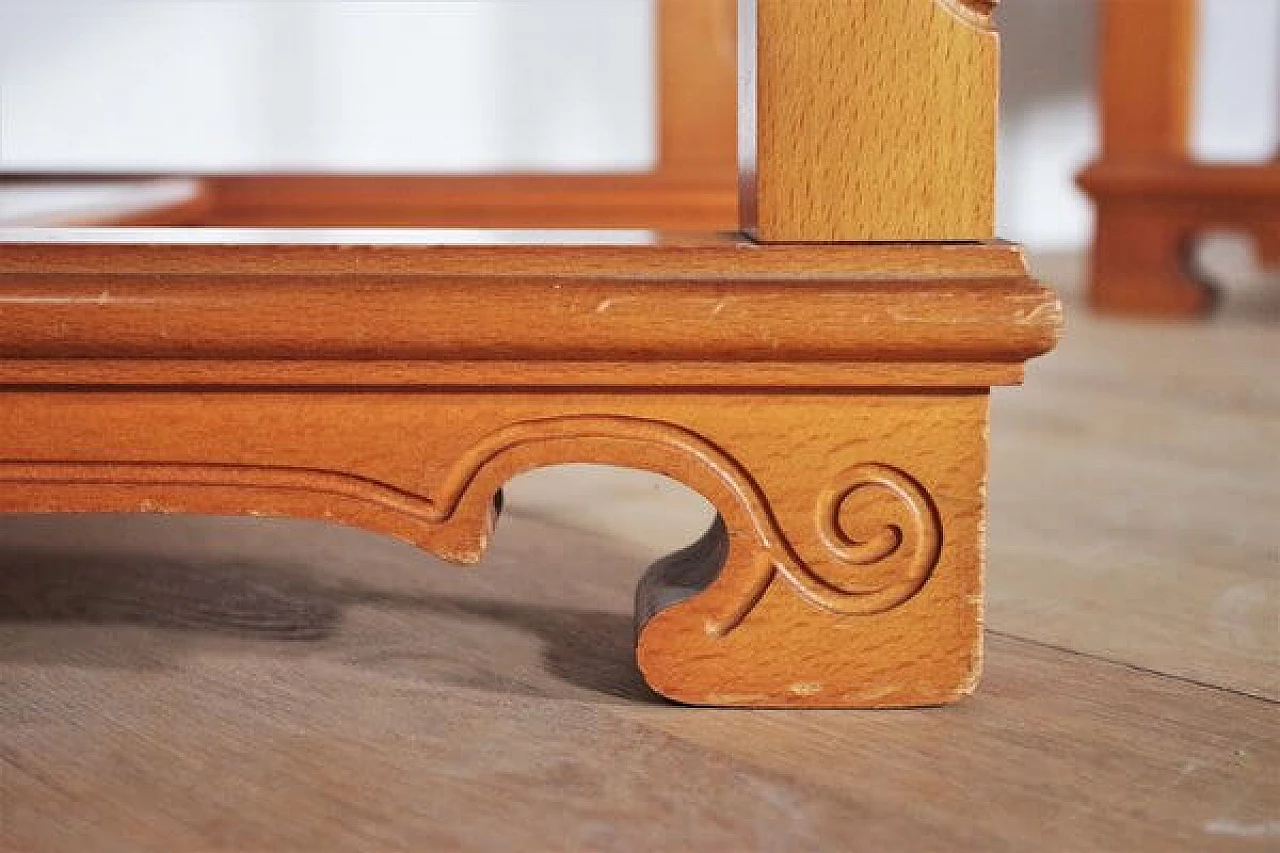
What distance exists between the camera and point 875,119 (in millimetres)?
487

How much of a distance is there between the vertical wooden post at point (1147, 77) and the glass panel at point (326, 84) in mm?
559

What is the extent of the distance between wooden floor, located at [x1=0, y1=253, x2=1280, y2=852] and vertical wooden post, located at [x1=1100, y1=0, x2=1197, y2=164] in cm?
106

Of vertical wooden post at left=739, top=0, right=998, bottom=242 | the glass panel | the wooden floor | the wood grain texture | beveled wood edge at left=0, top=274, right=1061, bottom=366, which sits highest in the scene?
the glass panel

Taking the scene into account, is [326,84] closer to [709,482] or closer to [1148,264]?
[1148,264]

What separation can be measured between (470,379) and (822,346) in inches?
4.5

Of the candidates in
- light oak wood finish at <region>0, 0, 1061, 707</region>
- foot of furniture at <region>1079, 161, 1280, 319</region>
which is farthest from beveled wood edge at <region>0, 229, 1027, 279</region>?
foot of furniture at <region>1079, 161, 1280, 319</region>

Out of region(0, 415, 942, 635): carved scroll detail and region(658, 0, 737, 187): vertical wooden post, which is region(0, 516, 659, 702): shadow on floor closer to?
region(0, 415, 942, 635): carved scroll detail

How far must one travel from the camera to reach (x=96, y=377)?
0.50 meters

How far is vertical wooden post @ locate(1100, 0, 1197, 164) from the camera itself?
68.7 inches

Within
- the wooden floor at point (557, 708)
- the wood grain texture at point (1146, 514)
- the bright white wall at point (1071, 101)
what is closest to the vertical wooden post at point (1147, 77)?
the wood grain texture at point (1146, 514)

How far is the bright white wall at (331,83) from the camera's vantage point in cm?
162

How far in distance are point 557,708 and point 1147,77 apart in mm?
1496

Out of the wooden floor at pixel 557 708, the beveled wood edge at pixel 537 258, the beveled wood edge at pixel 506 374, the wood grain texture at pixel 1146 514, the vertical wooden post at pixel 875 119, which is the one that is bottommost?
the wood grain texture at pixel 1146 514

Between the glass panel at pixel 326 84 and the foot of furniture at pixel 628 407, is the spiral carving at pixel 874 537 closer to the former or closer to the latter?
the foot of furniture at pixel 628 407
